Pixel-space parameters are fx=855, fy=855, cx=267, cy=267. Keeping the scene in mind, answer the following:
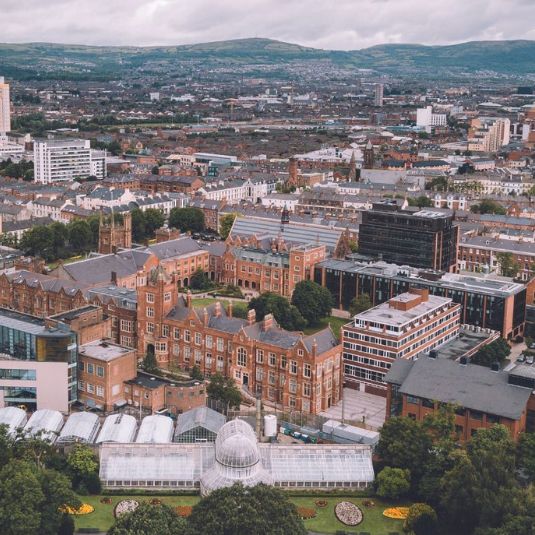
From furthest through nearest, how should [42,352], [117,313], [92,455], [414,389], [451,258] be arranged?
1. [451,258]
2. [117,313]
3. [42,352]
4. [414,389]
5. [92,455]

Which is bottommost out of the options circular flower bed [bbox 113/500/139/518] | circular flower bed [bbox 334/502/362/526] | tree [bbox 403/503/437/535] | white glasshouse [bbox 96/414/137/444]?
circular flower bed [bbox 334/502/362/526]

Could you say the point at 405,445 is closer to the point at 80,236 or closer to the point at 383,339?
the point at 383,339

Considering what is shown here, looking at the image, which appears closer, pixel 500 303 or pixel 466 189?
pixel 500 303

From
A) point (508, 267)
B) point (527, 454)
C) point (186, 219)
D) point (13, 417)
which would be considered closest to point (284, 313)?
point (13, 417)

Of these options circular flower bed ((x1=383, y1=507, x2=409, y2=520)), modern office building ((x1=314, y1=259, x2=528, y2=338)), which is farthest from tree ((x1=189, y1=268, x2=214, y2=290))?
circular flower bed ((x1=383, y1=507, x2=409, y2=520))

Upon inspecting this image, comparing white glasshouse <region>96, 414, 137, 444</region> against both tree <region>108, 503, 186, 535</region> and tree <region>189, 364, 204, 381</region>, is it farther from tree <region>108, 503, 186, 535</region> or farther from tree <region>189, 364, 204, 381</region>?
tree <region>108, 503, 186, 535</region>

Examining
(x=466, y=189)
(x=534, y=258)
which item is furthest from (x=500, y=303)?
(x=466, y=189)

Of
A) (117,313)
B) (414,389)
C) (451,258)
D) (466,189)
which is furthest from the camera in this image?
(466,189)

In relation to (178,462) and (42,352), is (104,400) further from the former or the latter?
(178,462)
